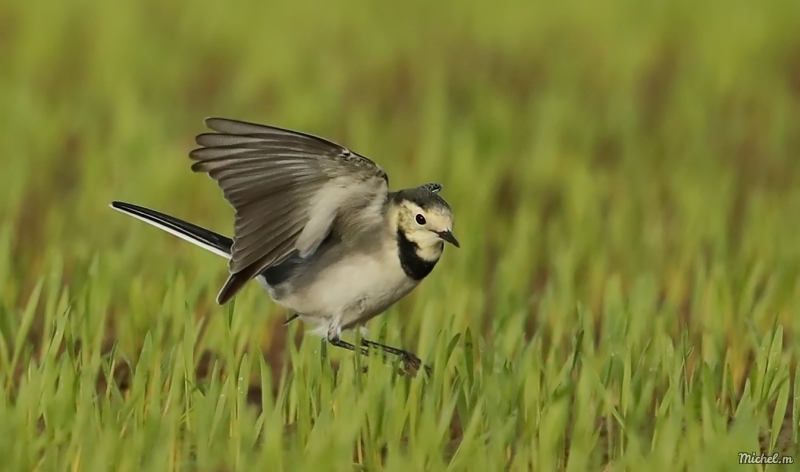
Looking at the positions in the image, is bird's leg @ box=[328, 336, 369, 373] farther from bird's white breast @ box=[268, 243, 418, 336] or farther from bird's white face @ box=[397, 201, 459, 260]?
bird's white face @ box=[397, 201, 459, 260]

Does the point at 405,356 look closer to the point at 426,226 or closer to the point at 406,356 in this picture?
the point at 406,356

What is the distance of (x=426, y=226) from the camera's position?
5281 millimetres

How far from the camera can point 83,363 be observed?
543cm

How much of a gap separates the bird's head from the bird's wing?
0.09m

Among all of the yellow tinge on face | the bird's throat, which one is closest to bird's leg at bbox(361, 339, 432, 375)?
the bird's throat

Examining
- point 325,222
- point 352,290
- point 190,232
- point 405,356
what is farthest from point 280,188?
point 405,356

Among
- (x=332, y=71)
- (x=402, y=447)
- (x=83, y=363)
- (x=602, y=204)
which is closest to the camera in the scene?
(x=402, y=447)

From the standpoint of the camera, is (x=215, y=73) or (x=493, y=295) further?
(x=215, y=73)

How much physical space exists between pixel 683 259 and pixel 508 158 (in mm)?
2040

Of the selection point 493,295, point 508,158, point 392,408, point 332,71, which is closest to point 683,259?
point 493,295

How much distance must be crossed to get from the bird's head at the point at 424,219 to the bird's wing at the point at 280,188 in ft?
0.28

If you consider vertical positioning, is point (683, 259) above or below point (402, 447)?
above

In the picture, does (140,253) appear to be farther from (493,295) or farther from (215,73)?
(215,73)

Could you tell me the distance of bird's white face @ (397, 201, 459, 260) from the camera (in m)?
5.26
